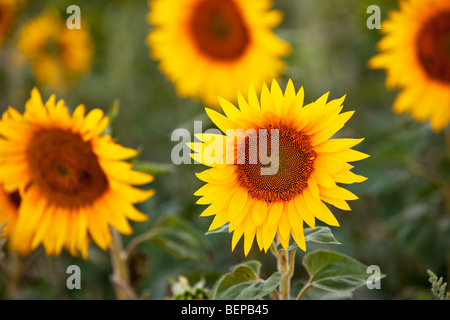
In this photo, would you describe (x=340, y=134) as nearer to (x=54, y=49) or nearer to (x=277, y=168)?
(x=277, y=168)

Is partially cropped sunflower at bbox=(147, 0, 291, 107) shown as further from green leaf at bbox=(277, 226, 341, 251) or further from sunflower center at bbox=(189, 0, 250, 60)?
green leaf at bbox=(277, 226, 341, 251)

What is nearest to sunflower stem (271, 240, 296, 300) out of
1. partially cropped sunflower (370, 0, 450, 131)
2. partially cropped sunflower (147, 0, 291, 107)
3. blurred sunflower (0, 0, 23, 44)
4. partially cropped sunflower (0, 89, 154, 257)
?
partially cropped sunflower (0, 89, 154, 257)

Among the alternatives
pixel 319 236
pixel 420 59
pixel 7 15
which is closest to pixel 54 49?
pixel 7 15

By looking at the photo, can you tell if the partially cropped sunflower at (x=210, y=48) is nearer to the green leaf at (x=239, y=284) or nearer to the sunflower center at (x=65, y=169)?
the sunflower center at (x=65, y=169)

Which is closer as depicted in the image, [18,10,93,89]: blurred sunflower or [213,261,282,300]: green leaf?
[213,261,282,300]: green leaf

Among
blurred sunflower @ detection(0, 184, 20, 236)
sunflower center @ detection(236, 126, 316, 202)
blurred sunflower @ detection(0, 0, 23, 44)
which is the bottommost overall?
blurred sunflower @ detection(0, 184, 20, 236)

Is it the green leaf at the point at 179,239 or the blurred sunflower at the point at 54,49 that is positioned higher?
the blurred sunflower at the point at 54,49

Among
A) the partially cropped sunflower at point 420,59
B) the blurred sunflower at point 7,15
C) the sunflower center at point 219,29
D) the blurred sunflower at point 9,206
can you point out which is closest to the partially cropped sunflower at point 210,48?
the sunflower center at point 219,29
